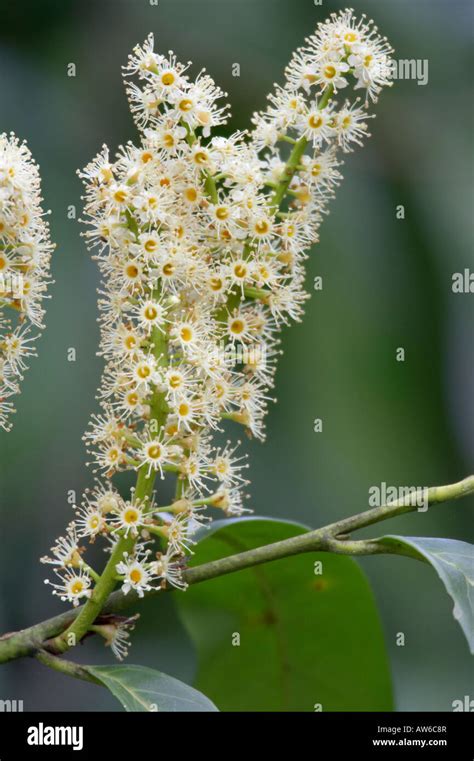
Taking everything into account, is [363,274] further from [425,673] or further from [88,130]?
[425,673]

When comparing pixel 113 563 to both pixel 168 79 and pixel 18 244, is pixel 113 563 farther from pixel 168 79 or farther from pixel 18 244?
pixel 168 79

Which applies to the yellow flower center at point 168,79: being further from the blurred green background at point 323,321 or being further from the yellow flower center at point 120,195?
the blurred green background at point 323,321

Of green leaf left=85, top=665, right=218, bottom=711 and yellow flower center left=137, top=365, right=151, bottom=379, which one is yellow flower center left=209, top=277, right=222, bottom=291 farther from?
green leaf left=85, top=665, right=218, bottom=711

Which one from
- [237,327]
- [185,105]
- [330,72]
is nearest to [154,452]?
[237,327]

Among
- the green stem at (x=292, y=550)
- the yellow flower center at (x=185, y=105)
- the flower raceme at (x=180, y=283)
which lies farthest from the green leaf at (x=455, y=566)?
the yellow flower center at (x=185, y=105)

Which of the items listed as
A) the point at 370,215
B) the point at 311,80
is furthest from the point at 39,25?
the point at 311,80
